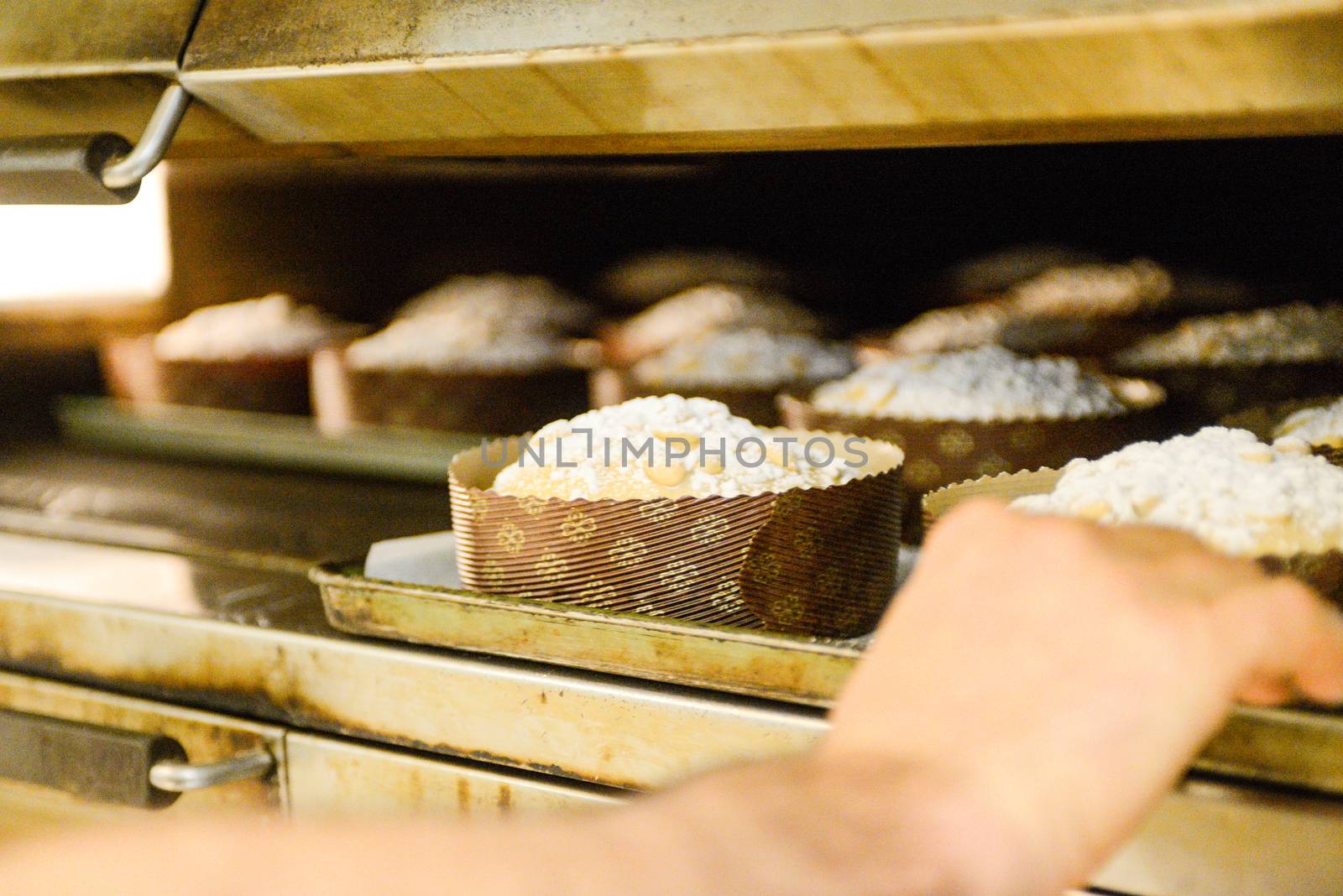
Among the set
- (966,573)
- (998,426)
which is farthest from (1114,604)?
(998,426)

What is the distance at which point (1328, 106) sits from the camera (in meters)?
0.74

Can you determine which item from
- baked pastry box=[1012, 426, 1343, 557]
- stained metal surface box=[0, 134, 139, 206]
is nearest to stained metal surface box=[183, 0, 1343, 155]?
stained metal surface box=[0, 134, 139, 206]

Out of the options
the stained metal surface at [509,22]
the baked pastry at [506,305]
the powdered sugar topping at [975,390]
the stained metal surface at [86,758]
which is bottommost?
the stained metal surface at [86,758]

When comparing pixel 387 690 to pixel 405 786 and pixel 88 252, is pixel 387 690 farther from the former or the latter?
pixel 88 252

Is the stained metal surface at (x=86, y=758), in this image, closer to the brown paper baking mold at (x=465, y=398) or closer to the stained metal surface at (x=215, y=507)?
the stained metal surface at (x=215, y=507)

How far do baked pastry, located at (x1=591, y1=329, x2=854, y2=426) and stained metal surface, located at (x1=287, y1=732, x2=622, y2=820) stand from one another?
862 millimetres

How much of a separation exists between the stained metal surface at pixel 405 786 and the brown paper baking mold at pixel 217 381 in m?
1.33

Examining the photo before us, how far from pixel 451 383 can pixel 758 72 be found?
1.17 m

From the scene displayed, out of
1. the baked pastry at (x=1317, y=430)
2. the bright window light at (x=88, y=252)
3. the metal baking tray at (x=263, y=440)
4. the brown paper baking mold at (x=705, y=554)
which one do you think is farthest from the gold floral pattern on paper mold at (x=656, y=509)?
the bright window light at (x=88, y=252)

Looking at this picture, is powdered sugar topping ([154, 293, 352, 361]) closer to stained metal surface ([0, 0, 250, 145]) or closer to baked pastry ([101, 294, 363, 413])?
baked pastry ([101, 294, 363, 413])

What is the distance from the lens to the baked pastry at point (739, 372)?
1.70 meters

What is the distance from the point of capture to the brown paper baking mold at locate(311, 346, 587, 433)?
1.91 meters

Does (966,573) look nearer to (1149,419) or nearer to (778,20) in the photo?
(778,20)

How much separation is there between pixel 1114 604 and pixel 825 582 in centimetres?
44
